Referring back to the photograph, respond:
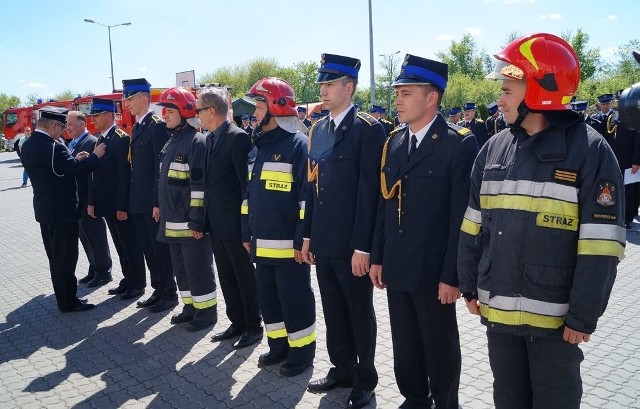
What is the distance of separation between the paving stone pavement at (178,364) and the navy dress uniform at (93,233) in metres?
0.78

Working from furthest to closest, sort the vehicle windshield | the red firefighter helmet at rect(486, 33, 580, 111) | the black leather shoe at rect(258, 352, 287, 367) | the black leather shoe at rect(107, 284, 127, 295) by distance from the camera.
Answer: the vehicle windshield < the black leather shoe at rect(107, 284, 127, 295) < the black leather shoe at rect(258, 352, 287, 367) < the red firefighter helmet at rect(486, 33, 580, 111)

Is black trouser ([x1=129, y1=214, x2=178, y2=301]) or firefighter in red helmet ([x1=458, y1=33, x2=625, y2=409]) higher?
firefighter in red helmet ([x1=458, y1=33, x2=625, y2=409])

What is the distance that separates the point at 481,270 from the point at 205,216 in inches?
123

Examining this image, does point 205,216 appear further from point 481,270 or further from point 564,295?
point 564,295

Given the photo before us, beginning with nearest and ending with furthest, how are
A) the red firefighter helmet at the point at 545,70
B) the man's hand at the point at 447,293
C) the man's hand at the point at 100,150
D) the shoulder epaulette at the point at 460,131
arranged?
1. the red firefighter helmet at the point at 545,70
2. the man's hand at the point at 447,293
3. the shoulder epaulette at the point at 460,131
4. the man's hand at the point at 100,150

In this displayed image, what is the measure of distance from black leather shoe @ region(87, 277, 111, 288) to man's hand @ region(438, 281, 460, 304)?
5.75 metres

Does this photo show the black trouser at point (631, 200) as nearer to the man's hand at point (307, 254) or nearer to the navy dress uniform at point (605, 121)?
the navy dress uniform at point (605, 121)

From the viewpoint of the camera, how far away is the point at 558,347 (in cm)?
240

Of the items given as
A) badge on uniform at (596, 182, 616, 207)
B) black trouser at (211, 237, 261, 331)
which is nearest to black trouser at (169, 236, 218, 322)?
black trouser at (211, 237, 261, 331)

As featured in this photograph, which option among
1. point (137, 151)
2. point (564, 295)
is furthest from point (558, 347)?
point (137, 151)

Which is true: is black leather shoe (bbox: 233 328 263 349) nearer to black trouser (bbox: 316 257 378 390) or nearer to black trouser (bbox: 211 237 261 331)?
black trouser (bbox: 211 237 261 331)

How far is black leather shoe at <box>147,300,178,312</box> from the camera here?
608 cm

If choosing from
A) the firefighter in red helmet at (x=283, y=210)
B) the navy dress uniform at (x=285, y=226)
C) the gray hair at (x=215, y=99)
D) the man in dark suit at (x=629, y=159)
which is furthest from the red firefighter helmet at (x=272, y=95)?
the man in dark suit at (x=629, y=159)

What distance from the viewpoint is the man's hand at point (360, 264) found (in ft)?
11.5
